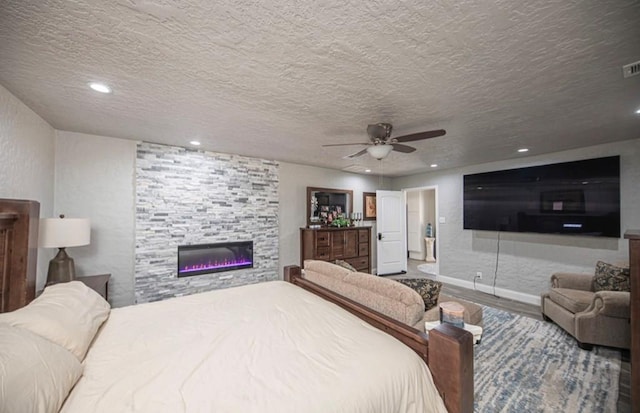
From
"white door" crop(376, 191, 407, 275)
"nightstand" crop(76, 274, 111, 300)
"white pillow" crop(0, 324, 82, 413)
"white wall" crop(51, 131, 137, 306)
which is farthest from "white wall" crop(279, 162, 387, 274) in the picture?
"white pillow" crop(0, 324, 82, 413)

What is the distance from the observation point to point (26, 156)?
2.32 metres

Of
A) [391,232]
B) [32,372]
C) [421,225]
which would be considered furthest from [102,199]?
[421,225]

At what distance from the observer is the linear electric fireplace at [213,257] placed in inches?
152

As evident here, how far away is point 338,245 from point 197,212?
278cm

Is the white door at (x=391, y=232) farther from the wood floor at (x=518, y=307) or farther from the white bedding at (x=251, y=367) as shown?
the white bedding at (x=251, y=367)

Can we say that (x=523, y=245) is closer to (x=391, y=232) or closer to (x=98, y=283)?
(x=391, y=232)

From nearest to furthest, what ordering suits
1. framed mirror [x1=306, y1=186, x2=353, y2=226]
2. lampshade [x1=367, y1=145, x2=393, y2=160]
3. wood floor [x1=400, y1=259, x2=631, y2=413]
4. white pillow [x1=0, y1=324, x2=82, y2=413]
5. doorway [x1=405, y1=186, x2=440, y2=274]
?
white pillow [x1=0, y1=324, x2=82, y2=413], wood floor [x1=400, y1=259, x2=631, y2=413], lampshade [x1=367, y1=145, x2=393, y2=160], framed mirror [x1=306, y1=186, x2=353, y2=226], doorway [x1=405, y1=186, x2=440, y2=274]

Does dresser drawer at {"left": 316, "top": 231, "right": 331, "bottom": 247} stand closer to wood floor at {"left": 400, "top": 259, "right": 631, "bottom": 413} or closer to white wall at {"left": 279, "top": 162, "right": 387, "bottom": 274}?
white wall at {"left": 279, "top": 162, "right": 387, "bottom": 274}

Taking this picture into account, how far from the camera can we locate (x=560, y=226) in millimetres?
3779

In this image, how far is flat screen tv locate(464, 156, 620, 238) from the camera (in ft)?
11.2

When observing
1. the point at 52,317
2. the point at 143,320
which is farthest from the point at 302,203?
the point at 52,317

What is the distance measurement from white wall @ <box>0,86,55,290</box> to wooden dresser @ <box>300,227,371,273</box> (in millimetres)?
3598

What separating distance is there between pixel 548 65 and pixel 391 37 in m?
1.17

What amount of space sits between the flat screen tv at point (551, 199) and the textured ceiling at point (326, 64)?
780mm
